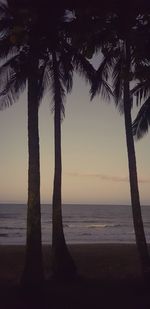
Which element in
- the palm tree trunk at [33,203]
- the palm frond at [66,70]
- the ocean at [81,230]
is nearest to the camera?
the palm tree trunk at [33,203]

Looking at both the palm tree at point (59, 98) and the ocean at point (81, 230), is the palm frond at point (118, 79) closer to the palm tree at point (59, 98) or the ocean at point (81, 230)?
the palm tree at point (59, 98)

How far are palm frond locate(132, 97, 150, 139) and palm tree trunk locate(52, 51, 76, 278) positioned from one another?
3304 mm

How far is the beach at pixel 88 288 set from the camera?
11.7 m

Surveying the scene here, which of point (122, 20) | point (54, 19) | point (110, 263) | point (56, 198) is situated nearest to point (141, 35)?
point (122, 20)

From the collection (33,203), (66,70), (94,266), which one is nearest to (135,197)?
(33,203)

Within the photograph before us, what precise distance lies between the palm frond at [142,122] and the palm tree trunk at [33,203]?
265 inches

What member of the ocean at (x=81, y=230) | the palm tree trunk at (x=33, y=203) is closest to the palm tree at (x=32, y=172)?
the palm tree trunk at (x=33, y=203)

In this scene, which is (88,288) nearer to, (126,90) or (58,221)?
(58,221)

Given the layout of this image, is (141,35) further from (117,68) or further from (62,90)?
(62,90)

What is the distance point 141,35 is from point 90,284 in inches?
308

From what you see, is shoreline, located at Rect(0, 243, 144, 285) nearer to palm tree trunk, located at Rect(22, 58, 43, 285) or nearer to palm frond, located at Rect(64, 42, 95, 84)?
palm tree trunk, located at Rect(22, 58, 43, 285)

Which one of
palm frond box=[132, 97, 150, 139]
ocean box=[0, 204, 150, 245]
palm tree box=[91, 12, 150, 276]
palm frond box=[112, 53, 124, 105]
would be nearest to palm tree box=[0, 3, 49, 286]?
palm tree box=[91, 12, 150, 276]

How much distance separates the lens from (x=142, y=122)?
1986cm

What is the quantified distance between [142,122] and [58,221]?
540cm
